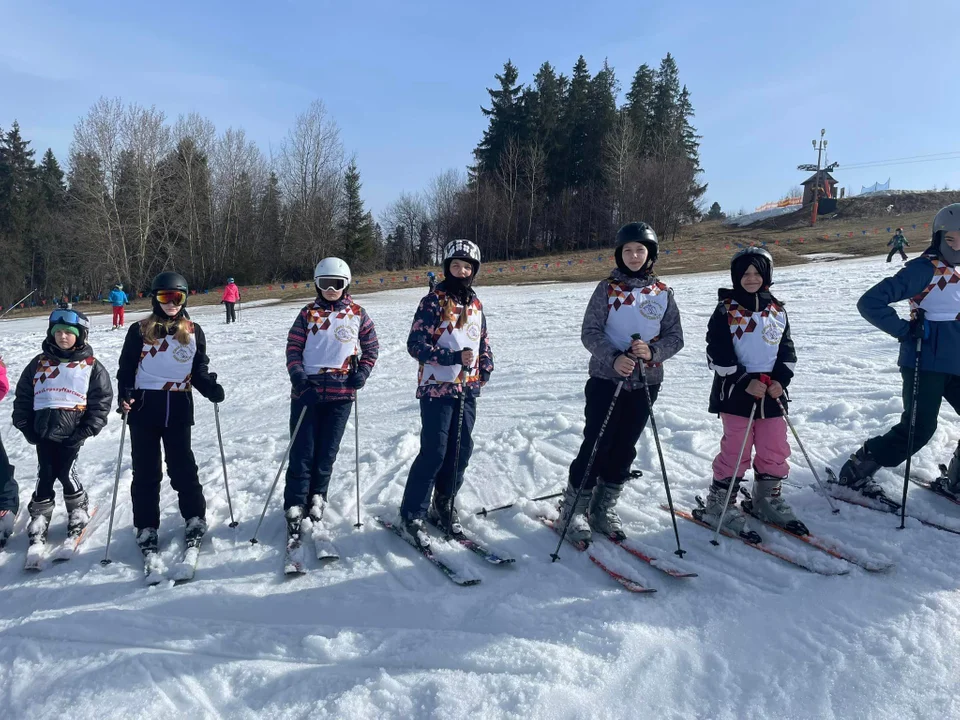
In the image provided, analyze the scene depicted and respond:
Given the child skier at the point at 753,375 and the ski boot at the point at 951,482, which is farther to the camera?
the ski boot at the point at 951,482

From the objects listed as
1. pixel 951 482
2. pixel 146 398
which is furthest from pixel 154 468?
pixel 951 482

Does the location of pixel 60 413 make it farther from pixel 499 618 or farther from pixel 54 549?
pixel 499 618

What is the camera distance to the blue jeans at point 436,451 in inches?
156

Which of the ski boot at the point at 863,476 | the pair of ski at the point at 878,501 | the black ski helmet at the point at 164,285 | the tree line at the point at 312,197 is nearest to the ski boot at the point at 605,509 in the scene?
the pair of ski at the point at 878,501

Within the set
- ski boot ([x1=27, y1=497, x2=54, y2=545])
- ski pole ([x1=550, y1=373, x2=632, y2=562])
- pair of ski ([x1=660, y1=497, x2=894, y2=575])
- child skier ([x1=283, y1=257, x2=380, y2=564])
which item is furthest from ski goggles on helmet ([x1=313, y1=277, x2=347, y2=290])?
pair of ski ([x1=660, y1=497, x2=894, y2=575])

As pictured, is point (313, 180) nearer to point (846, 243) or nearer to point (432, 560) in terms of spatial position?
point (846, 243)

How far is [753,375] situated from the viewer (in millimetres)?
3855

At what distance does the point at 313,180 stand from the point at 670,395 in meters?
42.1

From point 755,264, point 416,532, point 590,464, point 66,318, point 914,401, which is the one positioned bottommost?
point 416,532

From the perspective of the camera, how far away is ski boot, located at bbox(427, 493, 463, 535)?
4.13 metres

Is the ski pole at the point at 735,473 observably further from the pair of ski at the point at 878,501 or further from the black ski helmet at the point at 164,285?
the black ski helmet at the point at 164,285

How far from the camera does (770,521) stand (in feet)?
13.1

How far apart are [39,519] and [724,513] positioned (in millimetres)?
4773

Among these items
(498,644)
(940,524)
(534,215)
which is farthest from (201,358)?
(534,215)
